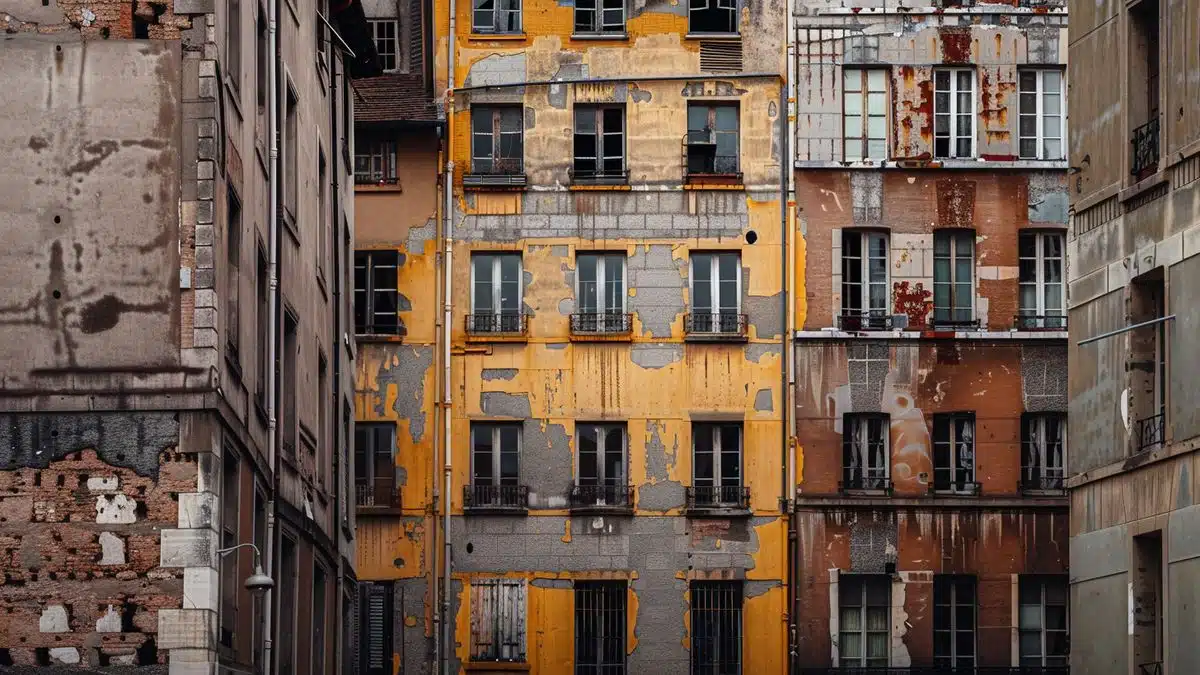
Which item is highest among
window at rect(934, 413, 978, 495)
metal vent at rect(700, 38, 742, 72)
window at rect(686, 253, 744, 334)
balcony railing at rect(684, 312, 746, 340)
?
metal vent at rect(700, 38, 742, 72)

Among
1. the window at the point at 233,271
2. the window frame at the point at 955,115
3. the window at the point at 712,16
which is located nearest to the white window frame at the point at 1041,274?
the window frame at the point at 955,115

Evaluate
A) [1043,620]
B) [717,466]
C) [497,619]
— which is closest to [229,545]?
[497,619]

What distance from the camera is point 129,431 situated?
23891mm

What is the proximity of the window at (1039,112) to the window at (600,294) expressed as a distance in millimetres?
8803

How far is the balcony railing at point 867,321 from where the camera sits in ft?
156

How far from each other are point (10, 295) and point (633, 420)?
24354 mm

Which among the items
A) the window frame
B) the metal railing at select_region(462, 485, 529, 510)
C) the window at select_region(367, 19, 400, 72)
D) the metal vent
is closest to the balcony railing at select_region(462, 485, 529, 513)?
the metal railing at select_region(462, 485, 529, 510)

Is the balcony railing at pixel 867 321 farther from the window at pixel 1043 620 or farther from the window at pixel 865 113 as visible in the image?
the window at pixel 1043 620

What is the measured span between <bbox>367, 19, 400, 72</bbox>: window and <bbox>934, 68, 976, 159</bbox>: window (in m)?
11.4

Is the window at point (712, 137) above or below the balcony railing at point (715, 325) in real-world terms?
above

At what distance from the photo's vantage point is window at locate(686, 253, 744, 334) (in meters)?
47.7

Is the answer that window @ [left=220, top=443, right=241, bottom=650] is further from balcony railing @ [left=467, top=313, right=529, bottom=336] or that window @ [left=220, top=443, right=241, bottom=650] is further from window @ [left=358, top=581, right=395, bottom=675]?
balcony railing @ [left=467, top=313, right=529, bottom=336]

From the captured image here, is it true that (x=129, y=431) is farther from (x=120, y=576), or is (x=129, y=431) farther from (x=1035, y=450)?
(x=1035, y=450)

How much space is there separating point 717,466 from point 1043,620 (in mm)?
7257
